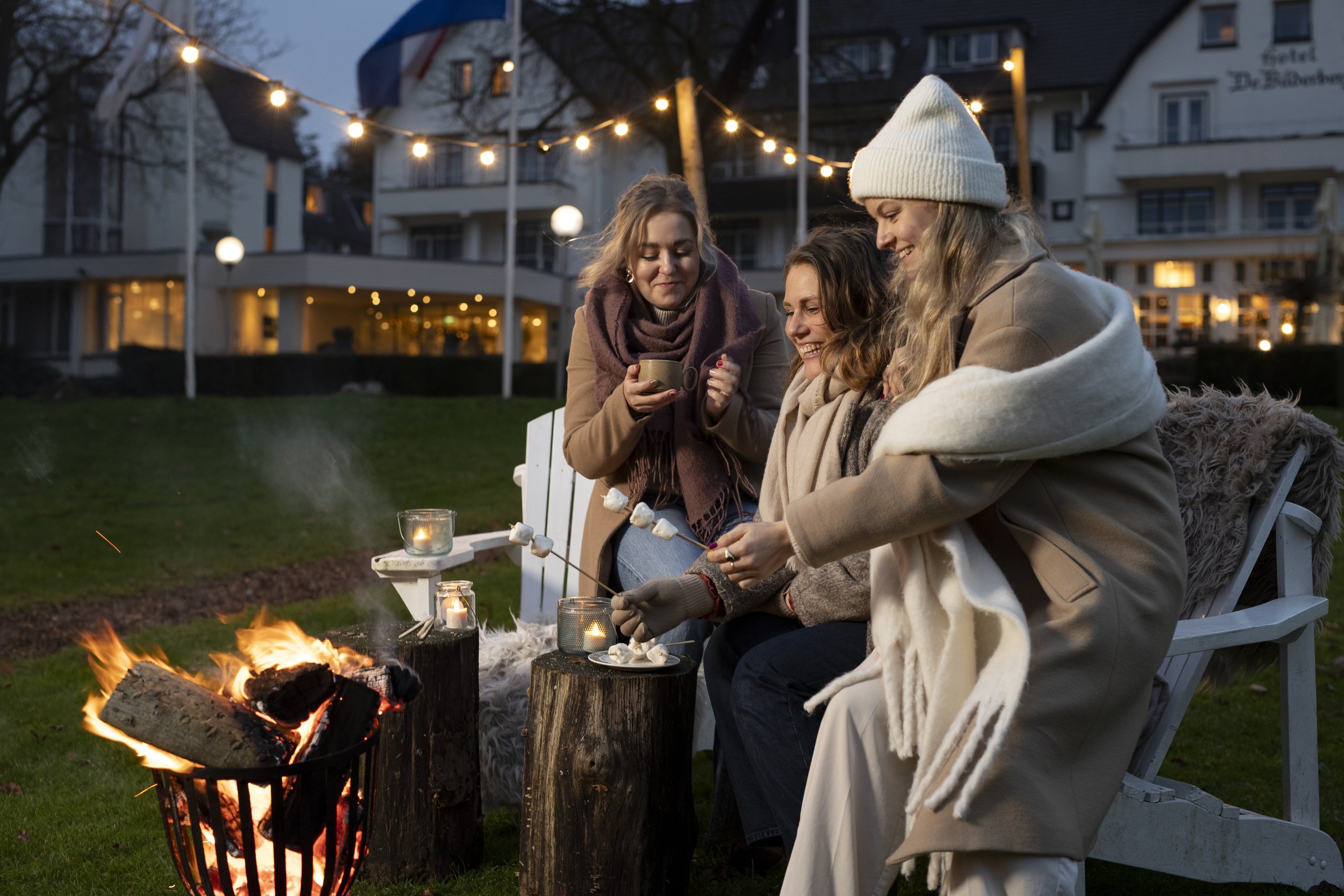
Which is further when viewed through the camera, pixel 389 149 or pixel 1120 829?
pixel 389 149

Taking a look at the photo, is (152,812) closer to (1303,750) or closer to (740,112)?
(1303,750)

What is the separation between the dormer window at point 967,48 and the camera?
2791 cm

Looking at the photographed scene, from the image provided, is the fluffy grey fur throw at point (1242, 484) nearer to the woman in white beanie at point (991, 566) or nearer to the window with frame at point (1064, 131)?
the woman in white beanie at point (991, 566)

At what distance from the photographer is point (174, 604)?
22.2 feet

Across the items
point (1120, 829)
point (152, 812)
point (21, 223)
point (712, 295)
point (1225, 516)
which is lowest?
point (152, 812)

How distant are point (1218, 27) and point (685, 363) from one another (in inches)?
1143

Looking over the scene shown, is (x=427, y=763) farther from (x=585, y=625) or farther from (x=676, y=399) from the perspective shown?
(x=676, y=399)

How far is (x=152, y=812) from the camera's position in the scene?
11.4 ft

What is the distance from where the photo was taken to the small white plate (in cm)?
260

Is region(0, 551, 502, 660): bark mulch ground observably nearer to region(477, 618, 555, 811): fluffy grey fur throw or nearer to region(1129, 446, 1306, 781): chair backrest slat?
region(477, 618, 555, 811): fluffy grey fur throw

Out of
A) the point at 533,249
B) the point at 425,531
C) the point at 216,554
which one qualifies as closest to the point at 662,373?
the point at 425,531

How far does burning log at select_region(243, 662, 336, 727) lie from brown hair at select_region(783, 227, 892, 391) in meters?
1.27

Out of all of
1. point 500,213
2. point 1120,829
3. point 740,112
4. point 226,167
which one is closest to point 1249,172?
point 740,112

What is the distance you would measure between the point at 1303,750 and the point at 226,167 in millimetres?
32011
